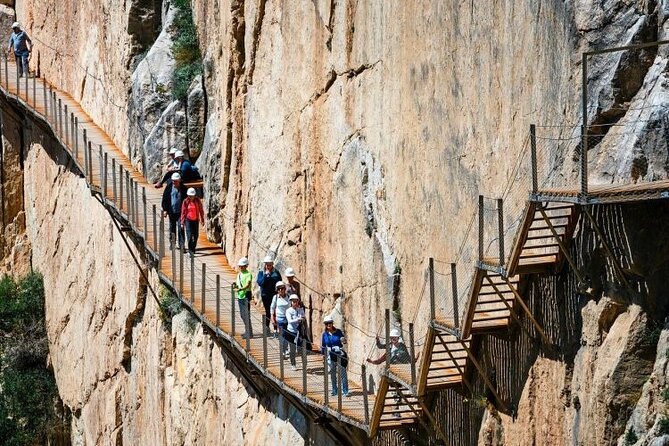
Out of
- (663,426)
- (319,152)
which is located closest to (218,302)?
(319,152)

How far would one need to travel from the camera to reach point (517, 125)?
62.4 feet

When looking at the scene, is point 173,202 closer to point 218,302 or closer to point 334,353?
point 218,302

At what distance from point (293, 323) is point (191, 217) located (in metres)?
6.23

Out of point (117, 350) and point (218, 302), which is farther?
point (117, 350)

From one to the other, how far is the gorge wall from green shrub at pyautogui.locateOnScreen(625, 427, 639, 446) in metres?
0.17

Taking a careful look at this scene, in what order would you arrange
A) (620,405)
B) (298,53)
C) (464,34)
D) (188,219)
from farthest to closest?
(188,219) → (298,53) → (464,34) → (620,405)

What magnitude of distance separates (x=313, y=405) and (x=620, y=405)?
272 inches

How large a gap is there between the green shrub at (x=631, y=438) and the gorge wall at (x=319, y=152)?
17cm

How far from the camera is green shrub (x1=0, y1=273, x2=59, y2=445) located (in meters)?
42.1

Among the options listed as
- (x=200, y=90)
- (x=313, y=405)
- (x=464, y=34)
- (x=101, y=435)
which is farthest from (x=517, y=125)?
(x=101, y=435)

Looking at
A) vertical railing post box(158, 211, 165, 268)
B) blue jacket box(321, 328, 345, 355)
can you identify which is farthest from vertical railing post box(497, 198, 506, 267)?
vertical railing post box(158, 211, 165, 268)

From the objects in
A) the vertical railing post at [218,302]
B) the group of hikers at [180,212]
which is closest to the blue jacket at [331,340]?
the vertical railing post at [218,302]

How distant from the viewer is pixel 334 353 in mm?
22797

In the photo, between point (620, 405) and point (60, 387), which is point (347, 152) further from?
point (60, 387)
